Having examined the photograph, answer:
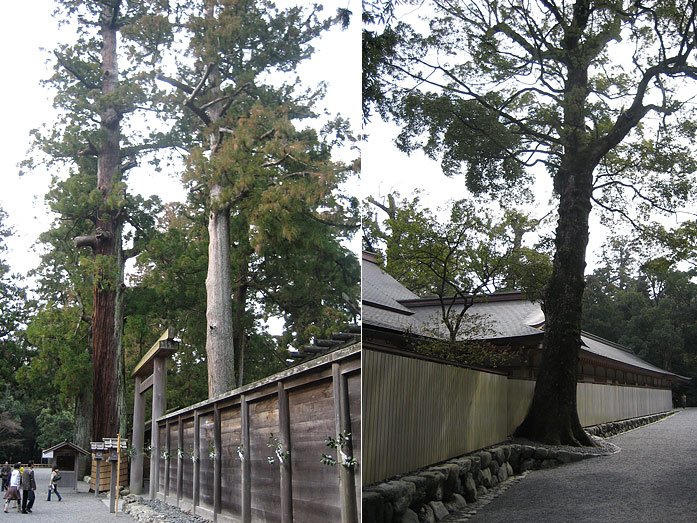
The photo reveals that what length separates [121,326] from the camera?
3145mm

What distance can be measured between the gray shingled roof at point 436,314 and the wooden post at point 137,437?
4.60ft

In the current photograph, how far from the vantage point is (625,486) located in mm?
1694

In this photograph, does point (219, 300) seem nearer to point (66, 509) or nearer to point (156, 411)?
point (156, 411)

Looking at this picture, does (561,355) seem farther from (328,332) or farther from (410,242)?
(328,332)

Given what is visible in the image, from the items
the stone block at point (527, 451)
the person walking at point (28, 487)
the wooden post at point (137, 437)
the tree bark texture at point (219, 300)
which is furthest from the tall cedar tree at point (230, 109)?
the stone block at point (527, 451)

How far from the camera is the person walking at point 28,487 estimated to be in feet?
7.29

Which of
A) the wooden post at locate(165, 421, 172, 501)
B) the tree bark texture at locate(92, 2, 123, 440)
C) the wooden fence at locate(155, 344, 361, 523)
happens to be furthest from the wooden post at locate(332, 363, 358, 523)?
the wooden post at locate(165, 421, 172, 501)

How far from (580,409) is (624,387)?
174 mm

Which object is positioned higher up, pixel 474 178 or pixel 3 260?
pixel 474 178

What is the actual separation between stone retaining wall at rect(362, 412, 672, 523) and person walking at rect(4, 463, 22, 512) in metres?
1.26

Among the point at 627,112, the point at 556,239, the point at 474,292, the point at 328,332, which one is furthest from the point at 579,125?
the point at 328,332

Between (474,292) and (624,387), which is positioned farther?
(474,292)

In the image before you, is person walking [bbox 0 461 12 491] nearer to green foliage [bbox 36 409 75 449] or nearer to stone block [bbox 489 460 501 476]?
green foliage [bbox 36 409 75 449]

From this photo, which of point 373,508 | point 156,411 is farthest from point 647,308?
point 156,411
